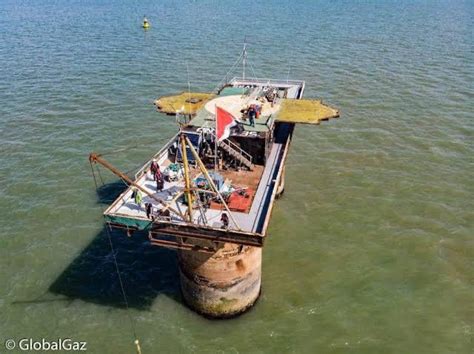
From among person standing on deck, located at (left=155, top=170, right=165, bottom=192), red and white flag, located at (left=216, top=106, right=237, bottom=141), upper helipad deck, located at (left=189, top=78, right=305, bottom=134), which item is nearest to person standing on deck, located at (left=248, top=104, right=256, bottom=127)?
upper helipad deck, located at (left=189, top=78, right=305, bottom=134)

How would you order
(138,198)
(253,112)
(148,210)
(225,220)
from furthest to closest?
(253,112) < (138,198) < (148,210) < (225,220)

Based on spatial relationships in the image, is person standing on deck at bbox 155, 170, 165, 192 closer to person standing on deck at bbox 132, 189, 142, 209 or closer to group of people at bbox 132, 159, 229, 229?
group of people at bbox 132, 159, 229, 229

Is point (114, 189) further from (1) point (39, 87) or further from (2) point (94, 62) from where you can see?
(2) point (94, 62)

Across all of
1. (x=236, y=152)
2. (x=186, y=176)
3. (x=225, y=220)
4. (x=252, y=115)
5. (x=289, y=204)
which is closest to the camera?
(x=186, y=176)

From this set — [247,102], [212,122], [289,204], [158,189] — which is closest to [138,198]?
[158,189]
